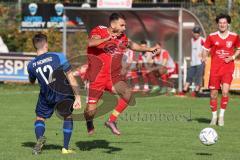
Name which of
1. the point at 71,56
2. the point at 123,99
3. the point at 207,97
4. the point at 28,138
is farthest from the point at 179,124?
the point at 71,56

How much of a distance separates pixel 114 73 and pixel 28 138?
1.94 meters

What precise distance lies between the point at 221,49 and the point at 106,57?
3.73 metres

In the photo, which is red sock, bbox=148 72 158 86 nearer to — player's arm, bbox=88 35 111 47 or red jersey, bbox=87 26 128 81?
red jersey, bbox=87 26 128 81

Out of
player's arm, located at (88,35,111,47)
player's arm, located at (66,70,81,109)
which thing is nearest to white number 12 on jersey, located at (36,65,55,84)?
player's arm, located at (66,70,81,109)

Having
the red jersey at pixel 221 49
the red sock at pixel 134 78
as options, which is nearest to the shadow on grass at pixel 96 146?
the red jersey at pixel 221 49

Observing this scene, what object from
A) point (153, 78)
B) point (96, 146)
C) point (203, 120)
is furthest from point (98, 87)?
point (153, 78)

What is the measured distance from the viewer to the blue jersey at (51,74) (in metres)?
11.1

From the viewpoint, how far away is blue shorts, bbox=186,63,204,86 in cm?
2371

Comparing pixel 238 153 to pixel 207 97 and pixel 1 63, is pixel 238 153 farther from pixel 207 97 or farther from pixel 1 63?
pixel 1 63

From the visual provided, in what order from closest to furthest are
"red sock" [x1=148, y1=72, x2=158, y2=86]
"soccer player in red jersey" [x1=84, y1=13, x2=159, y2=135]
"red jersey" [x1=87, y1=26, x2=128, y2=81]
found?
"soccer player in red jersey" [x1=84, y1=13, x2=159, y2=135] → "red jersey" [x1=87, y1=26, x2=128, y2=81] → "red sock" [x1=148, y1=72, x2=158, y2=86]

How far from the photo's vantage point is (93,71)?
12930 millimetres

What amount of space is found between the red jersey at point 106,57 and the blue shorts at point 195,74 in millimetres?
10879

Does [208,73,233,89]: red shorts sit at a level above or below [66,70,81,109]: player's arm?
below

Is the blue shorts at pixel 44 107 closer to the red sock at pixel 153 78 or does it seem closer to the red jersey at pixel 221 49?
the red jersey at pixel 221 49
